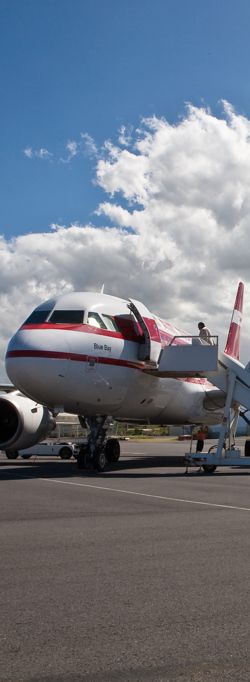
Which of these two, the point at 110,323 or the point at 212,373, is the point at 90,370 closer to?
the point at 110,323

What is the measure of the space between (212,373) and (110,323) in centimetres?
353

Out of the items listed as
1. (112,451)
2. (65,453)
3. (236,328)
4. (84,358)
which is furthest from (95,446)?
(236,328)

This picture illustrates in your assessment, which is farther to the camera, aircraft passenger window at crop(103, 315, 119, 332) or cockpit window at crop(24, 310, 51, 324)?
aircraft passenger window at crop(103, 315, 119, 332)

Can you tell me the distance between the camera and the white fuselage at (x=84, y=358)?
57.1 ft

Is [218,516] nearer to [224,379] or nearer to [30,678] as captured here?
[30,678]

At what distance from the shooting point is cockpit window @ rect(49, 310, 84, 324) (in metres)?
18.3

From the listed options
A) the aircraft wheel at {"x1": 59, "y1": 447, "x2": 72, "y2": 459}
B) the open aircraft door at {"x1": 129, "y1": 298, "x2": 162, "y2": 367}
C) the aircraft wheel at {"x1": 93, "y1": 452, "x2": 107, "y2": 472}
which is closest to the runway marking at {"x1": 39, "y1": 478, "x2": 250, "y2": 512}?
the aircraft wheel at {"x1": 93, "y1": 452, "x2": 107, "y2": 472}

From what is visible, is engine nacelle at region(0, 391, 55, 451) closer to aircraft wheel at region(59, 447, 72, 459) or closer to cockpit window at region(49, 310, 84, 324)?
cockpit window at region(49, 310, 84, 324)

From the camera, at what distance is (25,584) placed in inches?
229

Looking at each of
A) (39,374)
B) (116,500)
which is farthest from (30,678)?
(39,374)

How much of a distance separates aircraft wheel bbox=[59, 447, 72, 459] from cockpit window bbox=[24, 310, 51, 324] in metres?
12.1

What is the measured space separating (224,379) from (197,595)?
52.6 ft

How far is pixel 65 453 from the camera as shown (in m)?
30.0

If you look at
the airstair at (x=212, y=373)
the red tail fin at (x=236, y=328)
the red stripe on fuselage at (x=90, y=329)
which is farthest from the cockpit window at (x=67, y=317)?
the red tail fin at (x=236, y=328)
